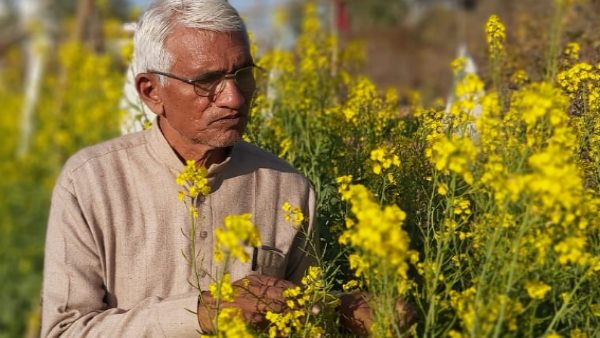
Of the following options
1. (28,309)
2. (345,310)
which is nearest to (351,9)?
(28,309)

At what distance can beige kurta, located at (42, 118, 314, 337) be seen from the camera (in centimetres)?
285

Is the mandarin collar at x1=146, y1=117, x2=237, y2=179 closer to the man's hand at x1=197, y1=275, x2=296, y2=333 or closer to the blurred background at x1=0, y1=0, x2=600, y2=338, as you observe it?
the man's hand at x1=197, y1=275, x2=296, y2=333

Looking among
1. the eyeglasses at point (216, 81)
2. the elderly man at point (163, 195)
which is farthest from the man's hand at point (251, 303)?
the eyeglasses at point (216, 81)

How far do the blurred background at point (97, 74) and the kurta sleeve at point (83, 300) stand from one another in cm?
156

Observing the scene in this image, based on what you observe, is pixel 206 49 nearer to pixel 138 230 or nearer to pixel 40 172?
pixel 138 230

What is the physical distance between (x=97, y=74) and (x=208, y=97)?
660 cm

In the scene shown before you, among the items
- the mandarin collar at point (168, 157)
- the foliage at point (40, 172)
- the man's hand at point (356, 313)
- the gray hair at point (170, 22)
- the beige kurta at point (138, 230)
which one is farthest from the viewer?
the foliage at point (40, 172)

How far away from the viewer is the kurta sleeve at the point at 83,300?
2674 mm

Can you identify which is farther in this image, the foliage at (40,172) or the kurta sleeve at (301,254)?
the foliage at (40,172)

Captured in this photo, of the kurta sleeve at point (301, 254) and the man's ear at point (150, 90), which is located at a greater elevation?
the man's ear at point (150, 90)

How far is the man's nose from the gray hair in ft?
0.49

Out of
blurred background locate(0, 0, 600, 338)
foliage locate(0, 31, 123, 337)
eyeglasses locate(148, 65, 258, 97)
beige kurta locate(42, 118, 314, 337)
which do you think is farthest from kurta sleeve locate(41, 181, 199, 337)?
foliage locate(0, 31, 123, 337)

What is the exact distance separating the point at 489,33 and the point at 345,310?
2.97 ft

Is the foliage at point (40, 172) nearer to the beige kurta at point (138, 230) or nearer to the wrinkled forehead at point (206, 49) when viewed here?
the beige kurta at point (138, 230)
